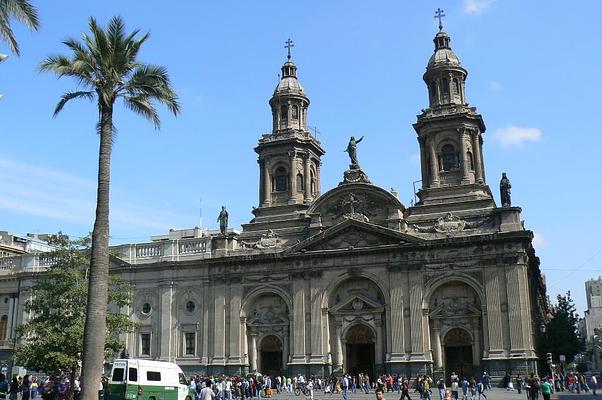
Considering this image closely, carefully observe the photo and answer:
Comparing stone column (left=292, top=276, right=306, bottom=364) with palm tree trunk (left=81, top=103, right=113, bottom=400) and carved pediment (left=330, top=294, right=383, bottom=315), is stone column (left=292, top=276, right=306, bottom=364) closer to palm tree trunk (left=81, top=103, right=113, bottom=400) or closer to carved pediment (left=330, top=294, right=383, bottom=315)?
carved pediment (left=330, top=294, right=383, bottom=315)

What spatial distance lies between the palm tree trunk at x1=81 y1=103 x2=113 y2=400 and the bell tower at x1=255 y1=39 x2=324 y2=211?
34.5 metres

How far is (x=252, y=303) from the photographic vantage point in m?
55.8

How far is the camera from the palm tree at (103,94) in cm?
2295

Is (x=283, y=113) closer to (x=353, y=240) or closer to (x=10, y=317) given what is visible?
(x=353, y=240)

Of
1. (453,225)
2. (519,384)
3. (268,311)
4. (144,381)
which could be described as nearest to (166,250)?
(268,311)

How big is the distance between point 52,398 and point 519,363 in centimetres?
3055

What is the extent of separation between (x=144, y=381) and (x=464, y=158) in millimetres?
31998

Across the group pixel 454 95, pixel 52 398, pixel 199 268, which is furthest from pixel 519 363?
pixel 52 398

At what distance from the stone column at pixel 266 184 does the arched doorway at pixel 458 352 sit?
1958 centimetres

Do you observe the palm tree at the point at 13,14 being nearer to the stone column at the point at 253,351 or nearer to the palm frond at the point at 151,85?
the palm frond at the point at 151,85

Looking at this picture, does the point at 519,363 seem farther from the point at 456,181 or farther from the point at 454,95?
the point at 454,95

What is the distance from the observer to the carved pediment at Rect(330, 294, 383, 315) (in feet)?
170

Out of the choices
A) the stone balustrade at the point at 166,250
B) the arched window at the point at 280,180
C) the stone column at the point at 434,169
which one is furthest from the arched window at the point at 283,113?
the stone column at the point at 434,169

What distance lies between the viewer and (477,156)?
5519cm
